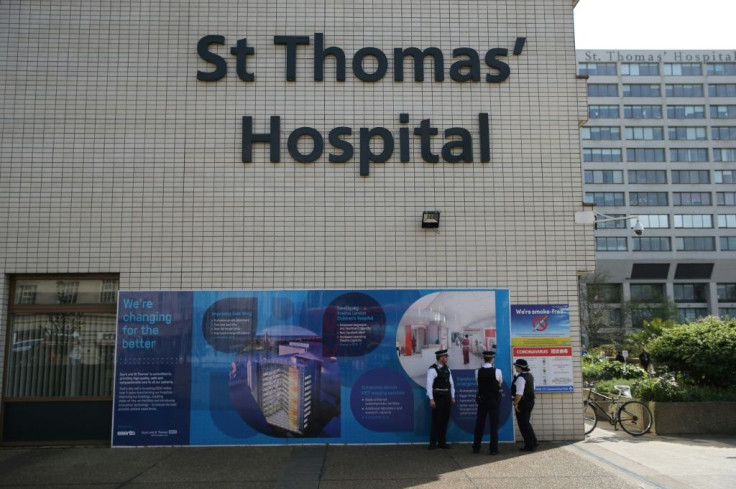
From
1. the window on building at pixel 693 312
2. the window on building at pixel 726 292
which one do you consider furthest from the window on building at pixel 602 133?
the window on building at pixel 726 292

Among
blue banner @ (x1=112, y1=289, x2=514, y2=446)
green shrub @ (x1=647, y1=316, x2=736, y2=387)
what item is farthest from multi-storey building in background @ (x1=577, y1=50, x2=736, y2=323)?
blue banner @ (x1=112, y1=289, x2=514, y2=446)

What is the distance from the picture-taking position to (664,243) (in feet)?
224

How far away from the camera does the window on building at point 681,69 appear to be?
6956 centimetres

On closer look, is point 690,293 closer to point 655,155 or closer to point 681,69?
point 655,155

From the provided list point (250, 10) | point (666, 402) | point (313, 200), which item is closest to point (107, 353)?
point (313, 200)

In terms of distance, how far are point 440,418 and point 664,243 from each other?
65.6m

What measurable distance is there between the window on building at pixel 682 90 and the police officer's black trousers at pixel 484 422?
227 ft

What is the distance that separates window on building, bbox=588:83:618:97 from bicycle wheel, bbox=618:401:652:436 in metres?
62.2

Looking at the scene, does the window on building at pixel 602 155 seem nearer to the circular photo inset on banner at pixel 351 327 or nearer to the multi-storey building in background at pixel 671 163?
the multi-storey building in background at pixel 671 163

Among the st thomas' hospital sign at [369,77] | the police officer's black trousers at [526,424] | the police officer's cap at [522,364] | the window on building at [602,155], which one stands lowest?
the police officer's black trousers at [526,424]

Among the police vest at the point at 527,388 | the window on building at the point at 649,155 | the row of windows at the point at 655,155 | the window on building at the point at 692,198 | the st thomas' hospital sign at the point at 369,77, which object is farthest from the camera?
the window on building at the point at 692,198

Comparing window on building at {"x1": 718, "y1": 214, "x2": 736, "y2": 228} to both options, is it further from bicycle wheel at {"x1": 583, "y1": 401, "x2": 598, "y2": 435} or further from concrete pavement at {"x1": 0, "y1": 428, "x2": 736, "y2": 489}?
concrete pavement at {"x1": 0, "y1": 428, "x2": 736, "y2": 489}

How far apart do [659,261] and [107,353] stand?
66.9 meters

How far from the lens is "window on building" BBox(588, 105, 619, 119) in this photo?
68.6m
